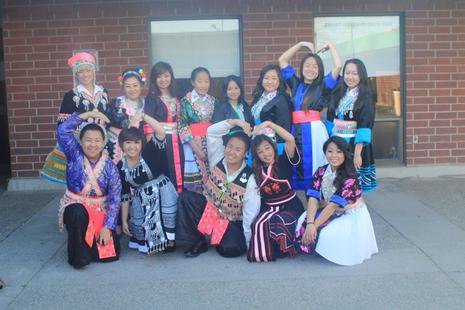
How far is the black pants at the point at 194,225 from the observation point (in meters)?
4.75

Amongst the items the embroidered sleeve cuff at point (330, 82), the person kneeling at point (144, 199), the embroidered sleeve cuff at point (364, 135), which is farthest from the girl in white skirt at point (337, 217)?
the person kneeling at point (144, 199)

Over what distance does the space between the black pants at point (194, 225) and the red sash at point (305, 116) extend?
1126mm

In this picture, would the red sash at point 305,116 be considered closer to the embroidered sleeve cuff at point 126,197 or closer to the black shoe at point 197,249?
the black shoe at point 197,249

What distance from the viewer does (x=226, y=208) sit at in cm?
481

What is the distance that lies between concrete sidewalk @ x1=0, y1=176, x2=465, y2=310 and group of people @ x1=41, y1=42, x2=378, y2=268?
0.57ft

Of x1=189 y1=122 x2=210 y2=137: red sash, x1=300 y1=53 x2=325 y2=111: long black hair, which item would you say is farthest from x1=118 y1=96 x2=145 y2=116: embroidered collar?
x1=300 y1=53 x2=325 y2=111: long black hair

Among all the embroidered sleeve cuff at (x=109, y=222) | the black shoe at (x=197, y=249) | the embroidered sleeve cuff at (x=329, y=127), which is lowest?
the black shoe at (x=197, y=249)

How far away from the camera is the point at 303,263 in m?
4.54

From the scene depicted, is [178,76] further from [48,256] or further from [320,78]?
[48,256]

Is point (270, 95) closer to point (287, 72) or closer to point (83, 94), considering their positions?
point (287, 72)

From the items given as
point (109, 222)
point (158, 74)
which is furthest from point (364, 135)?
point (109, 222)

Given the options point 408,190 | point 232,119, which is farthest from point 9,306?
point 408,190

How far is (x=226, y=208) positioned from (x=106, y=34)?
3.76 m

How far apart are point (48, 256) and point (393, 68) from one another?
5409mm
